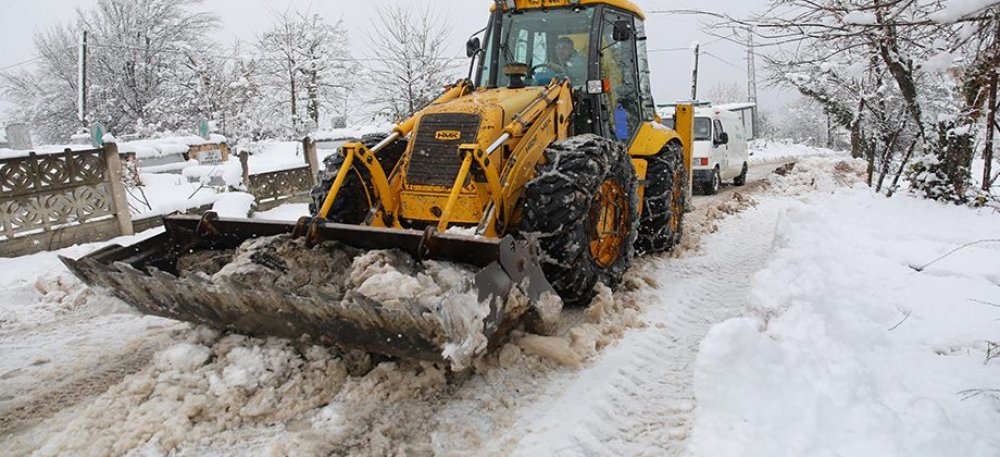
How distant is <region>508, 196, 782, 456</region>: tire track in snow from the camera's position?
3.07 metres

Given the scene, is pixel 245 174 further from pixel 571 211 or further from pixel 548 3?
pixel 571 211

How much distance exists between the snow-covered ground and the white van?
27.1ft

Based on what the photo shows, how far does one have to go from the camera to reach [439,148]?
15.9 ft

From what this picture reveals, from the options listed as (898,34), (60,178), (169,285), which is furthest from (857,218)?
(60,178)

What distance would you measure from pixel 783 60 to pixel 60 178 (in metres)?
8.54

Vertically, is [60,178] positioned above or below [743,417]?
above

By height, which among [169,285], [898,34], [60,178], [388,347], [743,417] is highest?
[898,34]

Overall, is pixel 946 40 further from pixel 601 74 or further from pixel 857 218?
pixel 857 218

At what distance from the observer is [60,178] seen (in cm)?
825

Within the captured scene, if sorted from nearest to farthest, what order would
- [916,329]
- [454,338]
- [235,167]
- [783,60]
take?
[454,338] → [916,329] → [783,60] → [235,167]

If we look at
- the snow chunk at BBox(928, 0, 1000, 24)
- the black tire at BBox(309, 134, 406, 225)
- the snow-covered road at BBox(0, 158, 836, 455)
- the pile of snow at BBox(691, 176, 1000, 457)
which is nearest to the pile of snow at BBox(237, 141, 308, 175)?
the black tire at BBox(309, 134, 406, 225)

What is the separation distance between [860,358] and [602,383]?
1325 mm

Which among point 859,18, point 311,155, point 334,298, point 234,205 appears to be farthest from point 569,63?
point 311,155

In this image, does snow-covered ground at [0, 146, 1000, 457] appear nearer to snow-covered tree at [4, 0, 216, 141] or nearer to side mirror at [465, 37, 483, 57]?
side mirror at [465, 37, 483, 57]
